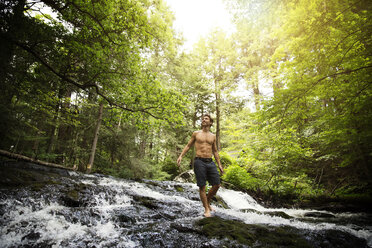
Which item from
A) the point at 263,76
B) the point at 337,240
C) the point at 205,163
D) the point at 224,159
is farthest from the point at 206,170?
the point at 224,159

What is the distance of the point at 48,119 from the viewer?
8.28m

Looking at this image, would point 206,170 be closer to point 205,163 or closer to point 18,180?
point 205,163

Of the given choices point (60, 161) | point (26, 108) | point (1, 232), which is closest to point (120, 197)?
point (1, 232)

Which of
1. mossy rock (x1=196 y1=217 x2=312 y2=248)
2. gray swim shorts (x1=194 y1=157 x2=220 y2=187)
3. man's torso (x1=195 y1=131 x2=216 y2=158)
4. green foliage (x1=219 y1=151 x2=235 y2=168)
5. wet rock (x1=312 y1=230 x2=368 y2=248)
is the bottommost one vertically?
wet rock (x1=312 y1=230 x2=368 y2=248)

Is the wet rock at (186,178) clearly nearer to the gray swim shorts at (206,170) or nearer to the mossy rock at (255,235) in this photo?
the gray swim shorts at (206,170)

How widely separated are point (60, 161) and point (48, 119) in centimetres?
377

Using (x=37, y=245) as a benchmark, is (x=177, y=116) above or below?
above

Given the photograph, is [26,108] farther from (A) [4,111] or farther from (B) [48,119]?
(B) [48,119]

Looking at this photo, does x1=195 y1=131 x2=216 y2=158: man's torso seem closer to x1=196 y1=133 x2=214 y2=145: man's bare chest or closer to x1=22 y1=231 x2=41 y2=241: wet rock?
x1=196 y1=133 x2=214 y2=145: man's bare chest

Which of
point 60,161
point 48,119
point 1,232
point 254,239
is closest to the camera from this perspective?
point 1,232

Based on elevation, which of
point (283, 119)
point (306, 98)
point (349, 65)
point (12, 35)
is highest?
point (12, 35)

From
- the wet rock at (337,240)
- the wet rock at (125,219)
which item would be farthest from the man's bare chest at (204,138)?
the wet rock at (337,240)

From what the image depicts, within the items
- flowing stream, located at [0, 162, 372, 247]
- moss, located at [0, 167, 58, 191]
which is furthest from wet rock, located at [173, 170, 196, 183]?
moss, located at [0, 167, 58, 191]

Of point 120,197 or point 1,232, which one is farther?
point 120,197
